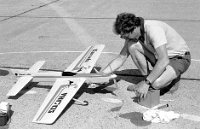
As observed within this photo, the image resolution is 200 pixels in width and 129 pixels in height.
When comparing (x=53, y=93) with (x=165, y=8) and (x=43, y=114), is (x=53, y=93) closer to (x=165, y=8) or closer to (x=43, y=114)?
(x=43, y=114)

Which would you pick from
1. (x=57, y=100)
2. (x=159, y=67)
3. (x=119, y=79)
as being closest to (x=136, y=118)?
→ (x=159, y=67)

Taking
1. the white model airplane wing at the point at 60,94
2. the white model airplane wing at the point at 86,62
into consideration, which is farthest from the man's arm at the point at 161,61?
the white model airplane wing at the point at 86,62

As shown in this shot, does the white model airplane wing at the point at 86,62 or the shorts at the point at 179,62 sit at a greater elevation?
the shorts at the point at 179,62

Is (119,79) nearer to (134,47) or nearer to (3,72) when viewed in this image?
(134,47)

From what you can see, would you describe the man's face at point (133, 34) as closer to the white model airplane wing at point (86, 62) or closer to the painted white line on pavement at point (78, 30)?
the white model airplane wing at point (86, 62)

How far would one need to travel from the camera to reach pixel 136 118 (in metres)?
5.48

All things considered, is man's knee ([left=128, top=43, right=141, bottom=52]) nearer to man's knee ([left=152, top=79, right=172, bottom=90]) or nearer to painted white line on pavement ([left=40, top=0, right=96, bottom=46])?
man's knee ([left=152, top=79, right=172, bottom=90])

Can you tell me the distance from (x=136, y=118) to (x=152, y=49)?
4.41ft

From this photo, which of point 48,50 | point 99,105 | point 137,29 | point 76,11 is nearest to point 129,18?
point 137,29

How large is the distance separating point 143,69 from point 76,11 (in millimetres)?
9338

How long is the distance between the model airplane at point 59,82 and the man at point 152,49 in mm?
464

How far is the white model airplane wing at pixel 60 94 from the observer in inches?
209

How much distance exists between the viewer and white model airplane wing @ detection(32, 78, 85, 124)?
208 inches

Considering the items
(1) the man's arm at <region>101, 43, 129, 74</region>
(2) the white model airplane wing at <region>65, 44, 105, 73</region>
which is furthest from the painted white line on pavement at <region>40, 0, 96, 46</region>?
(1) the man's arm at <region>101, 43, 129, 74</region>
